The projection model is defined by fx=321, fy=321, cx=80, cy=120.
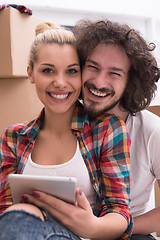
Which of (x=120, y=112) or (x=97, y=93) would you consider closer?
(x=97, y=93)

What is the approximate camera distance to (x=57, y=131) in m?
1.05

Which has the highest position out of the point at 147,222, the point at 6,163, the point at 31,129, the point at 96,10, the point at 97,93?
the point at 96,10

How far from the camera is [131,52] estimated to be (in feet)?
3.30

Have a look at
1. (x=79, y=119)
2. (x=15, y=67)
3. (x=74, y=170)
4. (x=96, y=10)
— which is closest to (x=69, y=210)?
(x=74, y=170)

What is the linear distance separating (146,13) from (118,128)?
1.67 m

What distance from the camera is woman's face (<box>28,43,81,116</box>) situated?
0.96 metres

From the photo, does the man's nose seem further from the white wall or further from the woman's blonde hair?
the white wall

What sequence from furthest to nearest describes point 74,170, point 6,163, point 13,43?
1. point 13,43
2. point 6,163
3. point 74,170

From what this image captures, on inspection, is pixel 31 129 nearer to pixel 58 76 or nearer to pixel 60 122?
pixel 60 122

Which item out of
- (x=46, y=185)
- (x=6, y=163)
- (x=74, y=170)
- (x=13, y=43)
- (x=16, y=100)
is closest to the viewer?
(x=46, y=185)

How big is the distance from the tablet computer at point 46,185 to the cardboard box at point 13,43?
667mm

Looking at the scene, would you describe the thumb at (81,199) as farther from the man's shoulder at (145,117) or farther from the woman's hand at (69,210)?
the man's shoulder at (145,117)

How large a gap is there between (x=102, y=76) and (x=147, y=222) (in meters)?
0.50

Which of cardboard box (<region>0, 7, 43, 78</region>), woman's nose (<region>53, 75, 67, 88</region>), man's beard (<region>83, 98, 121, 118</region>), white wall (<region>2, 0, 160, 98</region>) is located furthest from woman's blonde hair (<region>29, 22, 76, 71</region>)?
white wall (<region>2, 0, 160, 98</region>)
